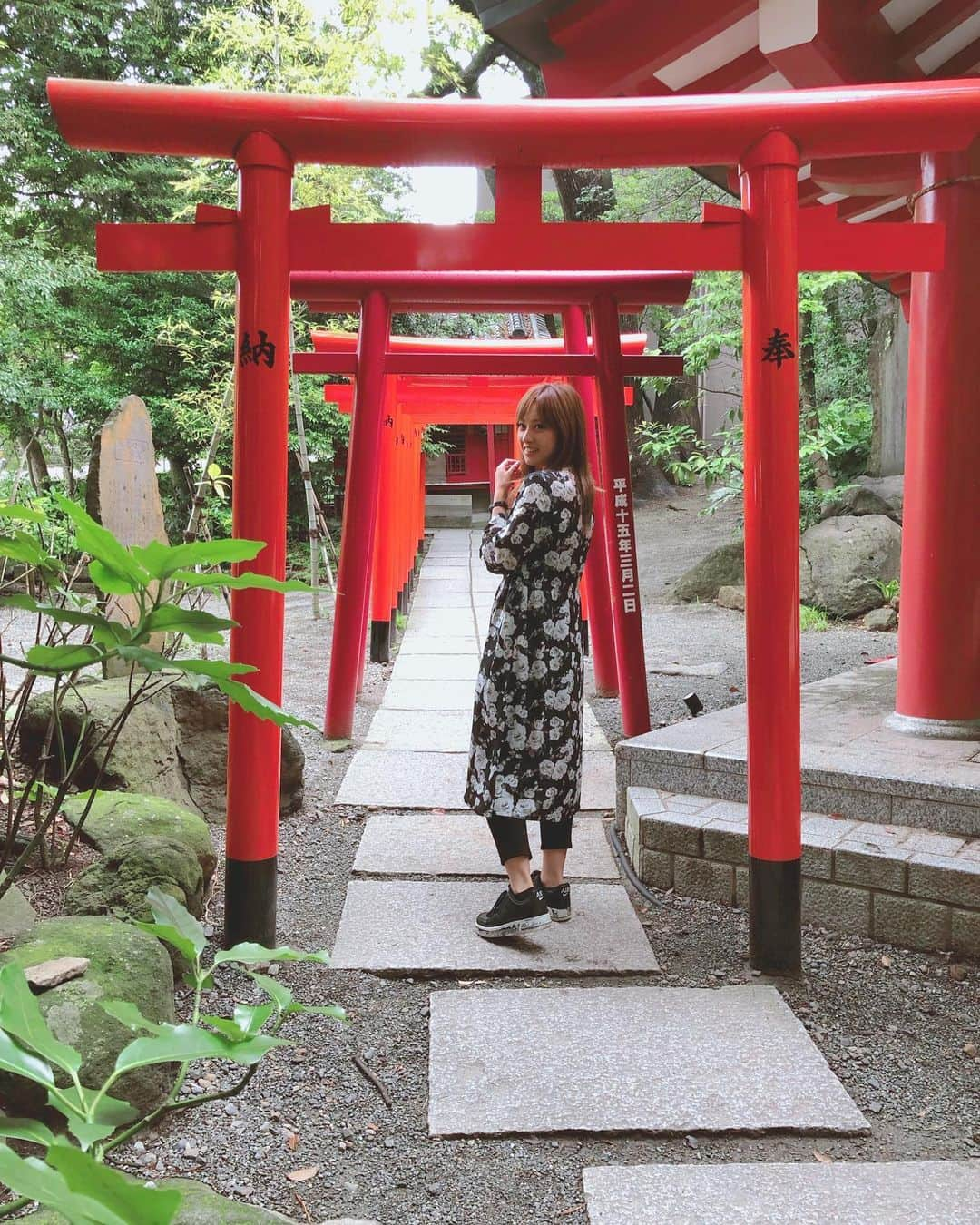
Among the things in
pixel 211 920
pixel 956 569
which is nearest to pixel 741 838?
pixel 956 569

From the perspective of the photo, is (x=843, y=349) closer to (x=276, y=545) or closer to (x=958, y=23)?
(x=958, y=23)

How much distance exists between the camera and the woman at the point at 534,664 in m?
2.80

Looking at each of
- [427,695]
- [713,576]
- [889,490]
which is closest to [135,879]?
[427,695]

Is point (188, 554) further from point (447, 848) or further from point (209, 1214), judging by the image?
point (447, 848)

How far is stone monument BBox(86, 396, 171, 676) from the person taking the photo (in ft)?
12.7

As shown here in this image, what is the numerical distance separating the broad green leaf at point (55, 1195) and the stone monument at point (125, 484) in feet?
11.0

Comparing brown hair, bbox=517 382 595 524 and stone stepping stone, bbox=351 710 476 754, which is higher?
brown hair, bbox=517 382 595 524

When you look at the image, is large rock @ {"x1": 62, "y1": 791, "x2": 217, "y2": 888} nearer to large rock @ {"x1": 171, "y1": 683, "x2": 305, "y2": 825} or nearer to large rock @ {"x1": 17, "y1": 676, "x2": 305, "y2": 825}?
large rock @ {"x1": 17, "y1": 676, "x2": 305, "y2": 825}

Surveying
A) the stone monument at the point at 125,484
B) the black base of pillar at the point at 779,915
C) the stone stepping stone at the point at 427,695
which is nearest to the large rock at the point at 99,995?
the black base of pillar at the point at 779,915

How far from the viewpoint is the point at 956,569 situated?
3678 millimetres

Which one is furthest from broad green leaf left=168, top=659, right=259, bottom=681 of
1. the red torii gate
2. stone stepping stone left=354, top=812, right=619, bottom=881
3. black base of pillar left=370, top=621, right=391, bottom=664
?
black base of pillar left=370, top=621, right=391, bottom=664

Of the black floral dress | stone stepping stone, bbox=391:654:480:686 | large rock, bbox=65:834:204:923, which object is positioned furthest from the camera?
stone stepping stone, bbox=391:654:480:686

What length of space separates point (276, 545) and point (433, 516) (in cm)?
2245

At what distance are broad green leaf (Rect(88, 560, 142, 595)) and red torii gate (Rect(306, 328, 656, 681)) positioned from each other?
402 cm
